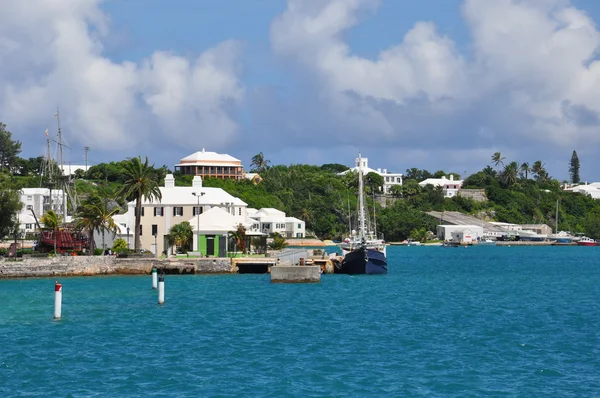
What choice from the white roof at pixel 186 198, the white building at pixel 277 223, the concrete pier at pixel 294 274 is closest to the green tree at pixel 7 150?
the white building at pixel 277 223

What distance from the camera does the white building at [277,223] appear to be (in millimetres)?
166500

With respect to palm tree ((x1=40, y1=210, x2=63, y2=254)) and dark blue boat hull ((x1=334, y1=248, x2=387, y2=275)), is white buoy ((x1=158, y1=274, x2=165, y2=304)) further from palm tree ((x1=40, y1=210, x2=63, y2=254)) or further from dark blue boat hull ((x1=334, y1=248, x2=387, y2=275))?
palm tree ((x1=40, y1=210, x2=63, y2=254))

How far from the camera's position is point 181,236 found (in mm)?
92562

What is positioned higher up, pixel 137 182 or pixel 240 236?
pixel 137 182

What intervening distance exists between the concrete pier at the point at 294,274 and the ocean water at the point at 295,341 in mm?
1174

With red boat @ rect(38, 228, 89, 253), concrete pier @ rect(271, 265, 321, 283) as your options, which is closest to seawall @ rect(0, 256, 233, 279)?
red boat @ rect(38, 228, 89, 253)

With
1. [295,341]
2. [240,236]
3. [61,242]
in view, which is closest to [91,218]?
[61,242]

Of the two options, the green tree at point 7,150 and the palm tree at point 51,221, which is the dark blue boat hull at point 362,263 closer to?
the palm tree at point 51,221

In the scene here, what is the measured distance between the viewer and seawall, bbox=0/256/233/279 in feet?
254

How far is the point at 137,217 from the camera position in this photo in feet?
293

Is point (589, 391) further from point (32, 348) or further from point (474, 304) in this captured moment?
point (474, 304)

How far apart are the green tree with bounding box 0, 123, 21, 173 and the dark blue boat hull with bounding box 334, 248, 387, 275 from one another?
11296 centimetres

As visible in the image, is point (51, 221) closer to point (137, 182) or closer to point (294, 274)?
point (137, 182)

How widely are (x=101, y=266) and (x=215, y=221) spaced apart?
14990 millimetres
